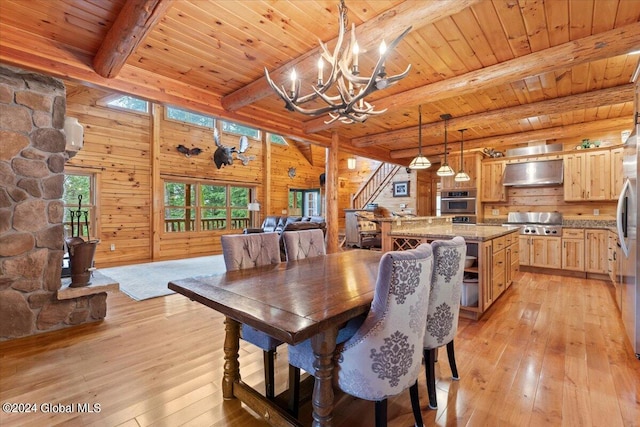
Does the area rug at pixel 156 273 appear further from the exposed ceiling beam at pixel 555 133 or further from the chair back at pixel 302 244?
the exposed ceiling beam at pixel 555 133

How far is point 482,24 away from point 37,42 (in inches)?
152

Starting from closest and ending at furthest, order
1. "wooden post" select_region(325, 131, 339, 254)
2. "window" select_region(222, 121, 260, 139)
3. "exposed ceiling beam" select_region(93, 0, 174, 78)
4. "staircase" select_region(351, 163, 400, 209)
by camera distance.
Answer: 1. "exposed ceiling beam" select_region(93, 0, 174, 78)
2. "wooden post" select_region(325, 131, 339, 254)
3. "window" select_region(222, 121, 260, 139)
4. "staircase" select_region(351, 163, 400, 209)

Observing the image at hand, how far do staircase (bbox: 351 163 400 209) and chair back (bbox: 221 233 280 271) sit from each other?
7225 mm

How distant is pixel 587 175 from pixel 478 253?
3903mm

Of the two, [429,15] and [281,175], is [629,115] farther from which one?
[281,175]

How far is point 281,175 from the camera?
395 inches

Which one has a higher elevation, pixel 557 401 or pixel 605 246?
pixel 605 246

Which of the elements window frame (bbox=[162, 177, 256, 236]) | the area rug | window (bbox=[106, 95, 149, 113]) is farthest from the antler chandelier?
window frame (bbox=[162, 177, 256, 236])

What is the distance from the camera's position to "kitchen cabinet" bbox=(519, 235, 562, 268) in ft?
17.2

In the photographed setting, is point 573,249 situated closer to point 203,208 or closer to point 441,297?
point 441,297

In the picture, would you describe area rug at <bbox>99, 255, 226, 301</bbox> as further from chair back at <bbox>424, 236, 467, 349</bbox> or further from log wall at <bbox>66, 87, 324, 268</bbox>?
chair back at <bbox>424, 236, 467, 349</bbox>

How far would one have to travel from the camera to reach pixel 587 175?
5203 millimetres

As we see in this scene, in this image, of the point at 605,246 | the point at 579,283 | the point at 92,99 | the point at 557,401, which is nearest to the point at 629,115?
the point at 605,246

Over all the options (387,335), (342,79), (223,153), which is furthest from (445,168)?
(223,153)
